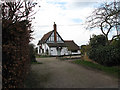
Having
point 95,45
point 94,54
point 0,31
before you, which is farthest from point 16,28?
point 95,45

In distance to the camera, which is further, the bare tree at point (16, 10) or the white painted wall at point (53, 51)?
the white painted wall at point (53, 51)

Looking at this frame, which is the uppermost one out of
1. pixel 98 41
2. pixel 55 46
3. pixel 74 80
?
pixel 98 41

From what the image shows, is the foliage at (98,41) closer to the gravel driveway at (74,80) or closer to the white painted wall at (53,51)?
the gravel driveway at (74,80)

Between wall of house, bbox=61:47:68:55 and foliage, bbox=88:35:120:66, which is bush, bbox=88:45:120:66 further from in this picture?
wall of house, bbox=61:47:68:55

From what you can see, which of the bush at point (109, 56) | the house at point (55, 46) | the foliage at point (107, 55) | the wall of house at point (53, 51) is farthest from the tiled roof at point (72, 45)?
the bush at point (109, 56)

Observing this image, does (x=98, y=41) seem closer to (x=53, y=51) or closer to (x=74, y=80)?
(x=74, y=80)

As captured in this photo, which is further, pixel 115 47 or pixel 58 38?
pixel 58 38

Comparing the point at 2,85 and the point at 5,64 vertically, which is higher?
the point at 5,64

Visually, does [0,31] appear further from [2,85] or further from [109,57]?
[109,57]

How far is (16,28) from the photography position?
296 centimetres

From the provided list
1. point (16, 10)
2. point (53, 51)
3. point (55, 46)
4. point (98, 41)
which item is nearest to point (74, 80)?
point (16, 10)

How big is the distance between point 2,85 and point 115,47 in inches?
321

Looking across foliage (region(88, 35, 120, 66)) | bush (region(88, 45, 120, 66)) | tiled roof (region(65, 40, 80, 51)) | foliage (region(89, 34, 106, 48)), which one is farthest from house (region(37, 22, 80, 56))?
bush (region(88, 45, 120, 66))

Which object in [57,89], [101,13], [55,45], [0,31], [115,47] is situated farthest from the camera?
[55,45]
